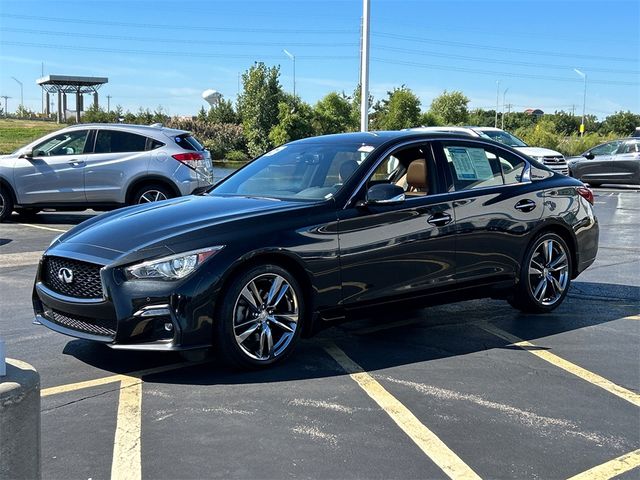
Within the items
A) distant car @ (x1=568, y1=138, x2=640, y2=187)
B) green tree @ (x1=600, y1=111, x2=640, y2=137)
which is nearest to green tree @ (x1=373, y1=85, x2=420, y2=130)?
green tree @ (x1=600, y1=111, x2=640, y2=137)

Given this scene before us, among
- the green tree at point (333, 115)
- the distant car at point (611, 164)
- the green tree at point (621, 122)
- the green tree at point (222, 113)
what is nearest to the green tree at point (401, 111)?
the green tree at point (333, 115)

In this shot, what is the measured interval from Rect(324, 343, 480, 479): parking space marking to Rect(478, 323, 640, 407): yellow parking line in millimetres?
1416

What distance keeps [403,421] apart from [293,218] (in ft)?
5.35

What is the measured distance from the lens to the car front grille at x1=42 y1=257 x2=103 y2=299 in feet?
14.9

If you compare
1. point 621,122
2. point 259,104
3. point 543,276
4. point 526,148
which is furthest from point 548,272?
point 621,122

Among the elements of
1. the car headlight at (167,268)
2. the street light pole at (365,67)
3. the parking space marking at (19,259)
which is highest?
the street light pole at (365,67)

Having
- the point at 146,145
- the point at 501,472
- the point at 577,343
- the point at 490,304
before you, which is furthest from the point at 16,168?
the point at 501,472

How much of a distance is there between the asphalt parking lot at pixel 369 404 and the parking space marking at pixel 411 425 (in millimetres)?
12

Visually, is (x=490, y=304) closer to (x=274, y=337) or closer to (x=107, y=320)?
(x=274, y=337)

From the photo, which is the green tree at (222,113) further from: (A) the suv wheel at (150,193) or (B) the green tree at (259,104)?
(A) the suv wheel at (150,193)

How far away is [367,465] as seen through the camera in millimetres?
3393

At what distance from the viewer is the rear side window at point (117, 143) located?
12289 millimetres

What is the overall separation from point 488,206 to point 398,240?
110cm

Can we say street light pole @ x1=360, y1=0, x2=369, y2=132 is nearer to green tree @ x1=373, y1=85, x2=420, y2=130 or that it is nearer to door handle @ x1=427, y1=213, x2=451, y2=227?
door handle @ x1=427, y1=213, x2=451, y2=227
